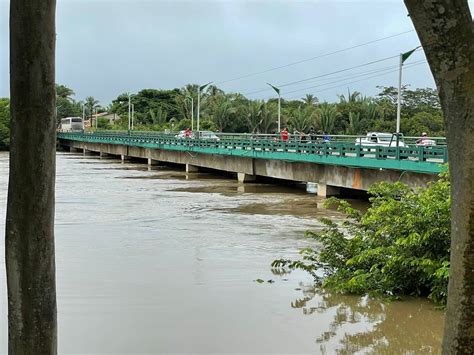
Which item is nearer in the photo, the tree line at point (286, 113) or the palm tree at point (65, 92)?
the tree line at point (286, 113)

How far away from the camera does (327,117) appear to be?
59125mm

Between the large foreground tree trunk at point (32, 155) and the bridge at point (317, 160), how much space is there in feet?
29.3

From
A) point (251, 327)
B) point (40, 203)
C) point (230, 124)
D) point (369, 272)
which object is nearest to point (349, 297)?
point (369, 272)

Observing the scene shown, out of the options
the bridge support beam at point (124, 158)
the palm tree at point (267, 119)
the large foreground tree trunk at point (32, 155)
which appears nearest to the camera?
the large foreground tree trunk at point (32, 155)

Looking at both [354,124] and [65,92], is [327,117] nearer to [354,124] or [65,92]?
[354,124]

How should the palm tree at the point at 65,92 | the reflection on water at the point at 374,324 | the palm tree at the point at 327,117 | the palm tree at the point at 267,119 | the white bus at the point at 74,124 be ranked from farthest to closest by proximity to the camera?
1. the palm tree at the point at 65,92
2. the white bus at the point at 74,124
3. the palm tree at the point at 267,119
4. the palm tree at the point at 327,117
5. the reflection on water at the point at 374,324

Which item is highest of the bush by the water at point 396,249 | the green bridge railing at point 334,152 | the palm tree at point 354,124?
the palm tree at point 354,124

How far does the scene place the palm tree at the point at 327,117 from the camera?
58938 millimetres

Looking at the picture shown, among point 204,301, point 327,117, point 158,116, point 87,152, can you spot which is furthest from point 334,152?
point 158,116

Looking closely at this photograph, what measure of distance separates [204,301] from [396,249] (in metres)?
2.70

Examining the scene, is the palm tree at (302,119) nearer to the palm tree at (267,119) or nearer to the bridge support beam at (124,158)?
the palm tree at (267,119)

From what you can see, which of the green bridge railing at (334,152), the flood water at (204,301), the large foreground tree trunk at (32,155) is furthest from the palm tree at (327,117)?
the large foreground tree trunk at (32,155)

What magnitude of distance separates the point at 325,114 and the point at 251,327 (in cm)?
5327

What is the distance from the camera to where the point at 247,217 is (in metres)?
19.8
